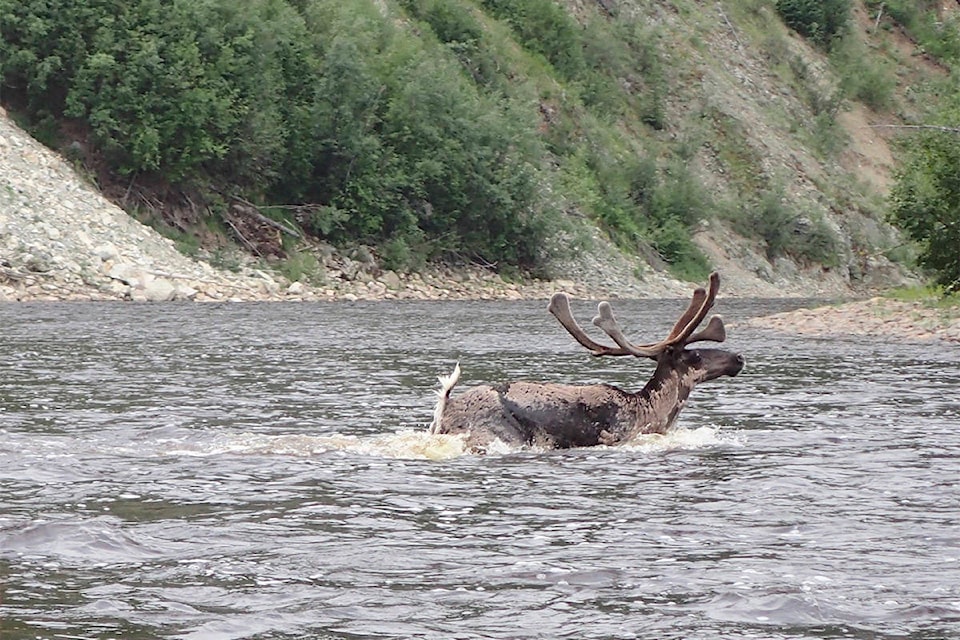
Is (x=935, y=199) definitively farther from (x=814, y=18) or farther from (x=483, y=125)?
(x=814, y=18)

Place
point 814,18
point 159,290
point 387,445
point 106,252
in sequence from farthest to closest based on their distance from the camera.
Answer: point 814,18
point 106,252
point 159,290
point 387,445

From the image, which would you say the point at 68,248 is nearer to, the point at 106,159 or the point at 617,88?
the point at 106,159

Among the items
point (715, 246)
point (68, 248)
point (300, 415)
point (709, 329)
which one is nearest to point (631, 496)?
point (709, 329)

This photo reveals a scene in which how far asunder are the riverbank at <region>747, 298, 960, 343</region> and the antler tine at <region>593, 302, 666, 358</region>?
16.8 m

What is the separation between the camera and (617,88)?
7169 centimetres

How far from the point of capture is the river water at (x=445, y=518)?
22.7ft

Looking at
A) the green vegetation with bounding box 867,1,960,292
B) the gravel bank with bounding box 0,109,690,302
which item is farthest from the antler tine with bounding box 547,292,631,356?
the gravel bank with bounding box 0,109,690,302

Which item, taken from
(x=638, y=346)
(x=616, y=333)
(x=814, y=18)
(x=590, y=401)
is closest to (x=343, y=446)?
(x=590, y=401)

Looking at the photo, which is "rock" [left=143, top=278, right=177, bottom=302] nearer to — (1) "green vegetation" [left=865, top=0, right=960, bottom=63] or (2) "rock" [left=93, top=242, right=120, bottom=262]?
(2) "rock" [left=93, top=242, right=120, bottom=262]

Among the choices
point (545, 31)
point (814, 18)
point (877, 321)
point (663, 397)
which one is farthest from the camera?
point (814, 18)

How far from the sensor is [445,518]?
929 cm

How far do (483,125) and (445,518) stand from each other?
154 ft

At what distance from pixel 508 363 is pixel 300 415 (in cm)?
762

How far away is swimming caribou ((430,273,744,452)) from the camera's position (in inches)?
470
